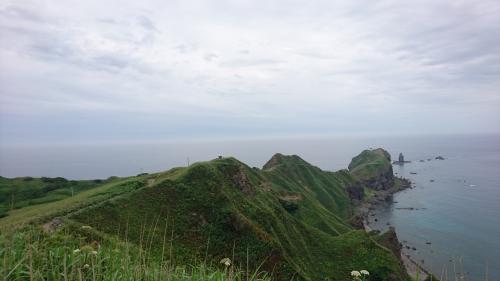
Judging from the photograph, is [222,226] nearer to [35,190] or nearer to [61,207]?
[61,207]

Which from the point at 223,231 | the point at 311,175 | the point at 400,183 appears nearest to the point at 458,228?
the point at 311,175

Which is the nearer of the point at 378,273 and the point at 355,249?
the point at 378,273

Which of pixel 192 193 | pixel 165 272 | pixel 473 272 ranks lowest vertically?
pixel 473 272

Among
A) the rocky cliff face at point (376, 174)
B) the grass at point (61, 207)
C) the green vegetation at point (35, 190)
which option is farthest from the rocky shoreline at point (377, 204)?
the green vegetation at point (35, 190)

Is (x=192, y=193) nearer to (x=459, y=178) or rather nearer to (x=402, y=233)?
(x=402, y=233)

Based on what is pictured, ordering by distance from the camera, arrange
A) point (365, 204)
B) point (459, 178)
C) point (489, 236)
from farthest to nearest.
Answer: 1. point (459, 178)
2. point (365, 204)
3. point (489, 236)

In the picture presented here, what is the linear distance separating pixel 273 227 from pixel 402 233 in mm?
69033

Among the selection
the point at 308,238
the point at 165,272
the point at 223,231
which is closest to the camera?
the point at 165,272

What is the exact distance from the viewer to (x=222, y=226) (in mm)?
42594

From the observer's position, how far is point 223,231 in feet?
138

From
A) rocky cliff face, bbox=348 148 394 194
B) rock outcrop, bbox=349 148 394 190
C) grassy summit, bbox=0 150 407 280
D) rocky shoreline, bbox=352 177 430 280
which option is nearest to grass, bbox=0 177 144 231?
grassy summit, bbox=0 150 407 280

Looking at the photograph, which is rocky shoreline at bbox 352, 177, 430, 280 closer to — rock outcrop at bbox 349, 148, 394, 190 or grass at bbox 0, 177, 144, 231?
rock outcrop at bbox 349, 148, 394, 190

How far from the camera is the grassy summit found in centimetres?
3781

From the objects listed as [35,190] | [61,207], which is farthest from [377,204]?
[61,207]
